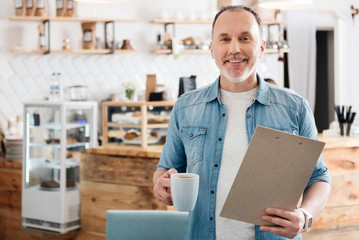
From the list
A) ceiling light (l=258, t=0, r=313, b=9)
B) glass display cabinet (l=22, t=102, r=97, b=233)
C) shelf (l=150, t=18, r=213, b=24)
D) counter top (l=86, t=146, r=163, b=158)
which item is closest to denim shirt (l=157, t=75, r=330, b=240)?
counter top (l=86, t=146, r=163, b=158)

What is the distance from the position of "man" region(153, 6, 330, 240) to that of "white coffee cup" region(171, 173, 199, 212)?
0.15 metres

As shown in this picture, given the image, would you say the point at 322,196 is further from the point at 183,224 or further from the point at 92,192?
the point at 92,192

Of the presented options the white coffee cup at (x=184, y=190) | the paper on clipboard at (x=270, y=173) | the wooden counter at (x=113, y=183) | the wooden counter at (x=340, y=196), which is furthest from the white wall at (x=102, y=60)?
the paper on clipboard at (x=270, y=173)

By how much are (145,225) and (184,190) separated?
23.1 inches

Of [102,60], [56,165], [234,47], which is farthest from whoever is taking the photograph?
[102,60]

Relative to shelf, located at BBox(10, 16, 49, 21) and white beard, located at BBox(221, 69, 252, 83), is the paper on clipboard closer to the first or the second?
white beard, located at BBox(221, 69, 252, 83)

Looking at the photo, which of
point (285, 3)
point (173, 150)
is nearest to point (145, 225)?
point (173, 150)

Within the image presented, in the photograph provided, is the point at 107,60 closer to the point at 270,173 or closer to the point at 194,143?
the point at 194,143

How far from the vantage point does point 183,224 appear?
1.82 m

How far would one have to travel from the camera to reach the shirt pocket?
1.59 meters

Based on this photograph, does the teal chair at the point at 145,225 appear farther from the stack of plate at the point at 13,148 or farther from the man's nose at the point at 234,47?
the stack of plate at the point at 13,148

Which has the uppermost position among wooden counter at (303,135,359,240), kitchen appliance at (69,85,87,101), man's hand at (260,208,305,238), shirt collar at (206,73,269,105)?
kitchen appliance at (69,85,87,101)

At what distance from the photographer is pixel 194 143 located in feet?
5.26

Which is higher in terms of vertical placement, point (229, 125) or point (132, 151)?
point (229, 125)
